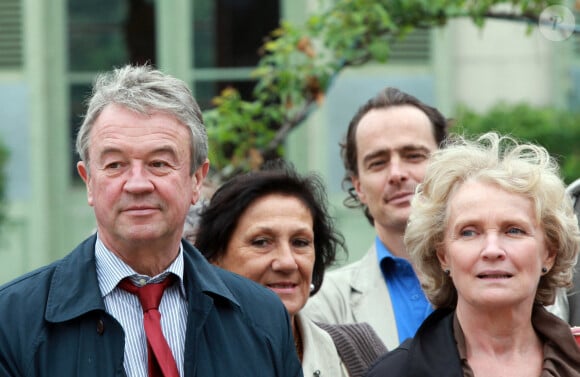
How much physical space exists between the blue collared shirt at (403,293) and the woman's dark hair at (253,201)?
12.7 inches

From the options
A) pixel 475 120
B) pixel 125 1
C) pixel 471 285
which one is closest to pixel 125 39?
pixel 125 1

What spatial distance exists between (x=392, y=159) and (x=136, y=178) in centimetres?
161

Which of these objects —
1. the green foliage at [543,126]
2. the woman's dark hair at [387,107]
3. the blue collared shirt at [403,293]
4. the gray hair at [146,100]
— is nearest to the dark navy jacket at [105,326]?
the gray hair at [146,100]

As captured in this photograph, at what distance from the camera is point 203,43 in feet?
34.9

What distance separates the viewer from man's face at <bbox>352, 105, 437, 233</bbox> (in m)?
4.54

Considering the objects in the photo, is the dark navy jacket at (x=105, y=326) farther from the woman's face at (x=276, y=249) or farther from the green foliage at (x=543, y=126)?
the green foliage at (x=543, y=126)

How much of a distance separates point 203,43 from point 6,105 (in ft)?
5.61

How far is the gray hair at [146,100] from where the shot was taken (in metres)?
3.26

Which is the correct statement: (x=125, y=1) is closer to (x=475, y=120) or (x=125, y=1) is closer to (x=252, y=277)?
(x=475, y=120)

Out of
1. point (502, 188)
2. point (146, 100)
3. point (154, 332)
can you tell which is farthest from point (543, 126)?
point (154, 332)

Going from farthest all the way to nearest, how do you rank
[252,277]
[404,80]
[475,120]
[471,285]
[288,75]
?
[404,80] → [475,120] → [288,75] → [252,277] → [471,285]

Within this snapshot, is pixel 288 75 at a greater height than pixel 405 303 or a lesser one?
greater

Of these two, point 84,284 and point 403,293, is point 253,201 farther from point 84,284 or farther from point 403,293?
point 84,284

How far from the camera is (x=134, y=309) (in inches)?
126
